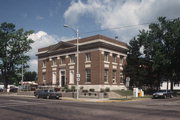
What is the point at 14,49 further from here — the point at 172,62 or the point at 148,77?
the point at 172,62

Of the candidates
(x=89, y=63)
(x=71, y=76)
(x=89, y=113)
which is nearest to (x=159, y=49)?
(x=89, y=63)

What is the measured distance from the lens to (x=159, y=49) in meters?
42.0

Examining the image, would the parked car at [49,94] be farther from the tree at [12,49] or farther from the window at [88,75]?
the tree at [12,49]

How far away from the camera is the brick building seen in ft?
141

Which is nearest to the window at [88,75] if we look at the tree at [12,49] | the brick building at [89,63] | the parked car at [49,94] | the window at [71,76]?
the brick building at [89,63]

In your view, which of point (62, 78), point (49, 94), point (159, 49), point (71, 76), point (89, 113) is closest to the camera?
point (89, 113)

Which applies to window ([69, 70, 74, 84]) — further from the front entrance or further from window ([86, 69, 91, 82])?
window ([86, 69, 91, 82])

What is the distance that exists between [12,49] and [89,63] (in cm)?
2516

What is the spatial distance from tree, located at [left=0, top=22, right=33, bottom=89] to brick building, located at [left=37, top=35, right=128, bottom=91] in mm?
9479

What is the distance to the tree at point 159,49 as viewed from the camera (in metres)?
41.2

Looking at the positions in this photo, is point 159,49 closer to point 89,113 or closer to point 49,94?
point 49,94

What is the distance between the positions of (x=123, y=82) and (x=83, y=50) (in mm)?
10852

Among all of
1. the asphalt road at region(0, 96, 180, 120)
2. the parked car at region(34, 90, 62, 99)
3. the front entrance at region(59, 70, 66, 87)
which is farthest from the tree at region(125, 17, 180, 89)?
the asphalt road at region(0, 96, 180, 120)

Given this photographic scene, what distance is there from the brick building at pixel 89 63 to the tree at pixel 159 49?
→ 111 inches
